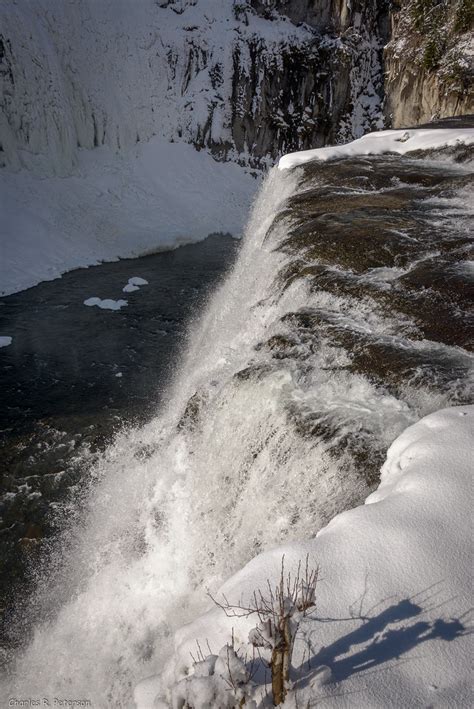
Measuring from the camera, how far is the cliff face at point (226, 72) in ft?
75.9

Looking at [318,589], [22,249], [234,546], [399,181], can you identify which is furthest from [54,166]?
[318,589]

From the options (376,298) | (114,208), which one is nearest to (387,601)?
(376,298)

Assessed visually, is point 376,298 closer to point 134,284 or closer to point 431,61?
point 134,284

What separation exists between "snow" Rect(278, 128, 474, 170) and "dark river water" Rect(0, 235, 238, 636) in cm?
478

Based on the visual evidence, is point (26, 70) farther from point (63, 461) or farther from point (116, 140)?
point (63, 461)

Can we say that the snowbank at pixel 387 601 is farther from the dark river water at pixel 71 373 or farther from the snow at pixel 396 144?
the snow at pixel 396 144

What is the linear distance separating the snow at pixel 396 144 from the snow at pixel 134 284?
226 inches

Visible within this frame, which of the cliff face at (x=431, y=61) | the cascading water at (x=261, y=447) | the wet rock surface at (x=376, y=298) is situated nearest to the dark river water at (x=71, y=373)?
the cascading water at (x=261, y=447)

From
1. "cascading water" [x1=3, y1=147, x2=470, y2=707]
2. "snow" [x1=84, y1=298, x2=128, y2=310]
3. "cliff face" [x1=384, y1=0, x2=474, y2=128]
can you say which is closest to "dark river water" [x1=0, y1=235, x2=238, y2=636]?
"snow" [x1=84, y1=298, x2=128, y2=310]

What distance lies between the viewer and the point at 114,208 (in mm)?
20953

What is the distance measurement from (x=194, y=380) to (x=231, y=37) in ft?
77.1

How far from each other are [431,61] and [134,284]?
15.5m

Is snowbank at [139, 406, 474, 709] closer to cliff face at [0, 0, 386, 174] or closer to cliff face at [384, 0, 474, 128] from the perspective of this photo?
cliff face at [384, 0, 474, 128]

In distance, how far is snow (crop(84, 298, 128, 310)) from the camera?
1368cm
